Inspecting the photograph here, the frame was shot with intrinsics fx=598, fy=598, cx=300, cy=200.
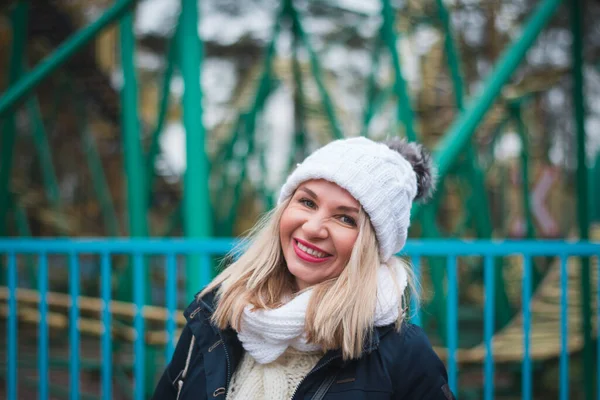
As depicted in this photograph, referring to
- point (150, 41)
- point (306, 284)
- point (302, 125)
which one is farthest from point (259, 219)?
point (150, 41)

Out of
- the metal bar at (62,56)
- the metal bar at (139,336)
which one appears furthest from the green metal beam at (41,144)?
the metal bar at (139,336)

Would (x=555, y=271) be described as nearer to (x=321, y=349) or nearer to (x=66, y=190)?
(x=321, y=349)

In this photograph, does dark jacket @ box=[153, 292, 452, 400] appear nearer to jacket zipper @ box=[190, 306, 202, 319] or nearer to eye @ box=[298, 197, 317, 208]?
jacket zipper @ box=[190, 306, 202, 319]

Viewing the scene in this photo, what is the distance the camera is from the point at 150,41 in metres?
11.6

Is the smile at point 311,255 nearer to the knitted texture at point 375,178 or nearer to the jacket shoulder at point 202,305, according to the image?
the knitted texture at point 375,178

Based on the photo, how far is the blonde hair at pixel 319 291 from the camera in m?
1.50

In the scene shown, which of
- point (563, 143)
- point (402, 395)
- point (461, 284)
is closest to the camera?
point (402, 395)

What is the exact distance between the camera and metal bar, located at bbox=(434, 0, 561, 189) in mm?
3173

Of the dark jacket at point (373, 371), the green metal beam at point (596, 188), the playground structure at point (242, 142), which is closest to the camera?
the dark jacket at point (373, 371)

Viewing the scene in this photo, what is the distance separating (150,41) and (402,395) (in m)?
11.2

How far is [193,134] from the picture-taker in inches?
127

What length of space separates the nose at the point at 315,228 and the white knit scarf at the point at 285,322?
16 centimetres

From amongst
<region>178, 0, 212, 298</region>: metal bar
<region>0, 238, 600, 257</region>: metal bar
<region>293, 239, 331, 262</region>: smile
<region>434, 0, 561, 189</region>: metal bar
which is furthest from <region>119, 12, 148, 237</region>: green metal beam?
<region>293, 239, 331, 262</region>: smile

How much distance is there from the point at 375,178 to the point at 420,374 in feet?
1.72
